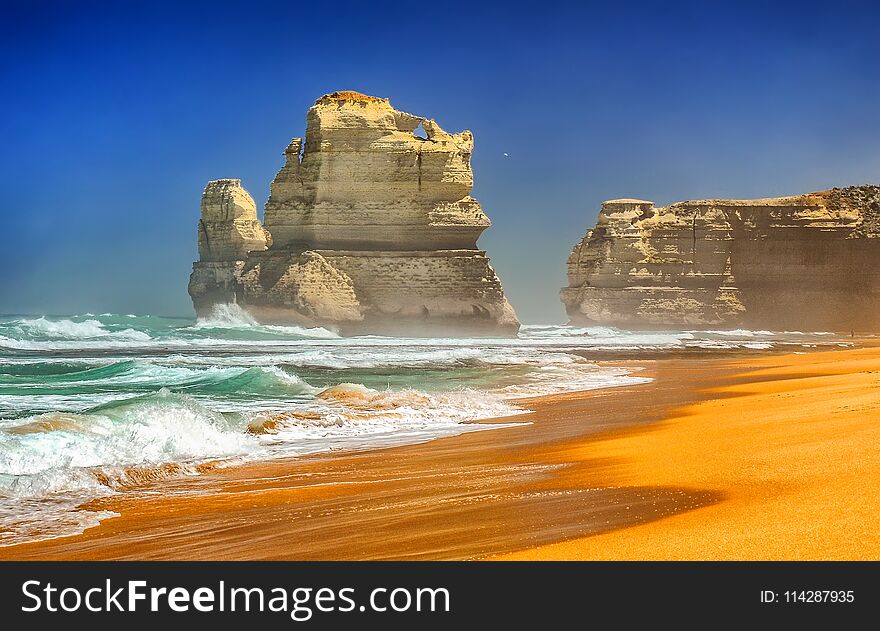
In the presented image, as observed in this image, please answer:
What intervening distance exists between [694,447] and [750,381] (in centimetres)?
993

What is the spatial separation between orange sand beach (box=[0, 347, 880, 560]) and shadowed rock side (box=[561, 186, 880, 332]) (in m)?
54.5

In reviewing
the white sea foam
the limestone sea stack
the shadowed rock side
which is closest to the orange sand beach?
the white sea foam

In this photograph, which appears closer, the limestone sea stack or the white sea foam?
the white sea foam

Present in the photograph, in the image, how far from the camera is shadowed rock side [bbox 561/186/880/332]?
62906 mm

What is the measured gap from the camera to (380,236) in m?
45.9

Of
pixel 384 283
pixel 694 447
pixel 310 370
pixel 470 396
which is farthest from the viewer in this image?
pixel 384 283

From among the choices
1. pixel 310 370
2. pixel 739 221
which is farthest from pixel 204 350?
pixel 739 221

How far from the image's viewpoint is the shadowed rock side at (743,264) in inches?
2477

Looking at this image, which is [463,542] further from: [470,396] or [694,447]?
[470,396]

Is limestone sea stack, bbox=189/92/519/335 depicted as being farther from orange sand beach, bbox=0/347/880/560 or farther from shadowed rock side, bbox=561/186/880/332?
orange sand beach, bbox=0/347/880/560

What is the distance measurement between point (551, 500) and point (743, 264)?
61.8m

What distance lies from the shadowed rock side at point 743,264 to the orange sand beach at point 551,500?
179 feet

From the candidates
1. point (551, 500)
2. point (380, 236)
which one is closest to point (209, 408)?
point (551, 500)

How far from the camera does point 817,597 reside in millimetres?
3488
